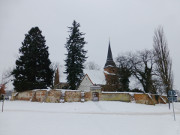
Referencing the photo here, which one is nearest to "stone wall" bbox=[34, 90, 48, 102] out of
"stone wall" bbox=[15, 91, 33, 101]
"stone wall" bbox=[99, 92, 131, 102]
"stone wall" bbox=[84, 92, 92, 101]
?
"stone wall" bbox=[15, 91, 33, 101]

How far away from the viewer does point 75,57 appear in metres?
35.2

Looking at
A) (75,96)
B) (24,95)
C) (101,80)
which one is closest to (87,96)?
(75,96)

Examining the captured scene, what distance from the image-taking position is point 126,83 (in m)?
36.7

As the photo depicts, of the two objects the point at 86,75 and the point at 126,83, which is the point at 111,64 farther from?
the point at 126,83

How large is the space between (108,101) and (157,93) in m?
12.5

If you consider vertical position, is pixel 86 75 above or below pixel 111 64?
below

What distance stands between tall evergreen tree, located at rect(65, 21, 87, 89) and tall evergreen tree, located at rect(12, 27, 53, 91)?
4.05m

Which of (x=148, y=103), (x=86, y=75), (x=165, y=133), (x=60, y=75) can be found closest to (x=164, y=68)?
(x=148, y=103)

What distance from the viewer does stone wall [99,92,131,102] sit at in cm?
2702

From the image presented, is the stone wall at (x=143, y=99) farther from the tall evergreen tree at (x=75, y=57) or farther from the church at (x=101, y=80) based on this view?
the tall evergreen tree at (x=75, y=57)

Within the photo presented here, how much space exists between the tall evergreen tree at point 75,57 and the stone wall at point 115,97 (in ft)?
28.4

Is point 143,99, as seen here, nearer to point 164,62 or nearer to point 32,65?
point 164,62

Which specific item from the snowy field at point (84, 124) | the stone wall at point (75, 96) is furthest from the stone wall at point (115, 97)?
the snowy field at point (84, 124)

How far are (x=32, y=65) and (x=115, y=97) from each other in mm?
16417
